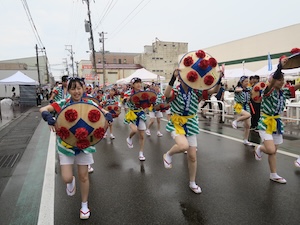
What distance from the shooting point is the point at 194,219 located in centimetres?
309

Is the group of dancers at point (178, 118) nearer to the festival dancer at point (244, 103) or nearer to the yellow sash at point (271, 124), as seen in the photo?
the yellow sash at point (271, 124)

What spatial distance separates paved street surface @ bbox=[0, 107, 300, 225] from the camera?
10.4ft

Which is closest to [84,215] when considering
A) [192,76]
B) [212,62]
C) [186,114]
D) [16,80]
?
[186,114]

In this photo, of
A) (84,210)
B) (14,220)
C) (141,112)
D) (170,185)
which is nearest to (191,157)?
(170,185)

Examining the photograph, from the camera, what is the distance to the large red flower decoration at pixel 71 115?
2.84 meters

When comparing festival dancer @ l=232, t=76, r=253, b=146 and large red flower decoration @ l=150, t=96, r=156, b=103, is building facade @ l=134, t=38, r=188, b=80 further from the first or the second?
large red flower decoration @ l=150, t=96, r=156, b=103

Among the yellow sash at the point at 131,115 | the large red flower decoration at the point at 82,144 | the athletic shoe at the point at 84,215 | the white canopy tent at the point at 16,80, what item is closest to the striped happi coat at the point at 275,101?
the yellow sash at the point at 131,115

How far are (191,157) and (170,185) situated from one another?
696 millimetres

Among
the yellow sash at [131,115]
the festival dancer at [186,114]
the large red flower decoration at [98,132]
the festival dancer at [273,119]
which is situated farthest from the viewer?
the yellow sash at [131,115]

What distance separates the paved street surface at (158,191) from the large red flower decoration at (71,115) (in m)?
1.32

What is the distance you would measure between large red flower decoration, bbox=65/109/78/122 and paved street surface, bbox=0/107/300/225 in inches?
52.2

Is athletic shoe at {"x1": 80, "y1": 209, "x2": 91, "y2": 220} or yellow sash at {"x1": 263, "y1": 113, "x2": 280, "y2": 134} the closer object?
athletic shoe at {"x1": 80, "y1": 209, "x2": 91, "y2": 220}

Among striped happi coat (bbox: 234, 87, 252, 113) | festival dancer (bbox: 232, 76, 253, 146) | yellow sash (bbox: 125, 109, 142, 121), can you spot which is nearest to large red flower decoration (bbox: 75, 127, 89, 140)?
yellow sash (bbox: 125, 109, 142, 121)

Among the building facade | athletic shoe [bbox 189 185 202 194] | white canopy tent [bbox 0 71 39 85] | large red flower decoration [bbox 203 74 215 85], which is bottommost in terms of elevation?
athletic shoe [bbox 189 185 202 194]
